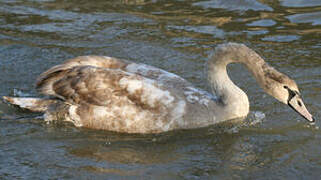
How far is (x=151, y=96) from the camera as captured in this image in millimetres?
7781

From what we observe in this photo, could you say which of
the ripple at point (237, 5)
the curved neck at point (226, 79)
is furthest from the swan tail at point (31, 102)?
the ripple at point (237, 5)

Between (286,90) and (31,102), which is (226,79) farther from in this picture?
(31,102)

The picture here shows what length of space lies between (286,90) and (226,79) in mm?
881

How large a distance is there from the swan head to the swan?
0.01 meters

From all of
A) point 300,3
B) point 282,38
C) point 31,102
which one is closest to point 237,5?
point 300,3

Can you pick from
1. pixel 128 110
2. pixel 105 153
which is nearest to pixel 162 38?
pixel 128 110

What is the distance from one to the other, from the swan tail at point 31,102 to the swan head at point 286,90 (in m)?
2.96

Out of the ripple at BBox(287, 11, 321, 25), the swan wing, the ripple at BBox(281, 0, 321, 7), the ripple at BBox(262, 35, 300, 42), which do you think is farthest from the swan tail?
the ripple at BBox(281, 0, 321, 7)

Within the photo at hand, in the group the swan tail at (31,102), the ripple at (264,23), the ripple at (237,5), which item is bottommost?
the swan tail at (31,102)

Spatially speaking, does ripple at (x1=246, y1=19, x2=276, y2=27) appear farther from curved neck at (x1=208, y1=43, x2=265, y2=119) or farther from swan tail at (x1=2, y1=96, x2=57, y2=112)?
swan tail at (x1=2, y1=96, x2=57, y2=112)

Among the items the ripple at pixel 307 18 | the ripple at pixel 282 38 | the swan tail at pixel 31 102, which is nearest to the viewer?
the swan tail at pixel 31 102

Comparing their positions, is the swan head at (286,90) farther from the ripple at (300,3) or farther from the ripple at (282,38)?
the ripple at (300,3)

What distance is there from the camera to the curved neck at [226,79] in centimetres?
778

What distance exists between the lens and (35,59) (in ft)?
34.1
